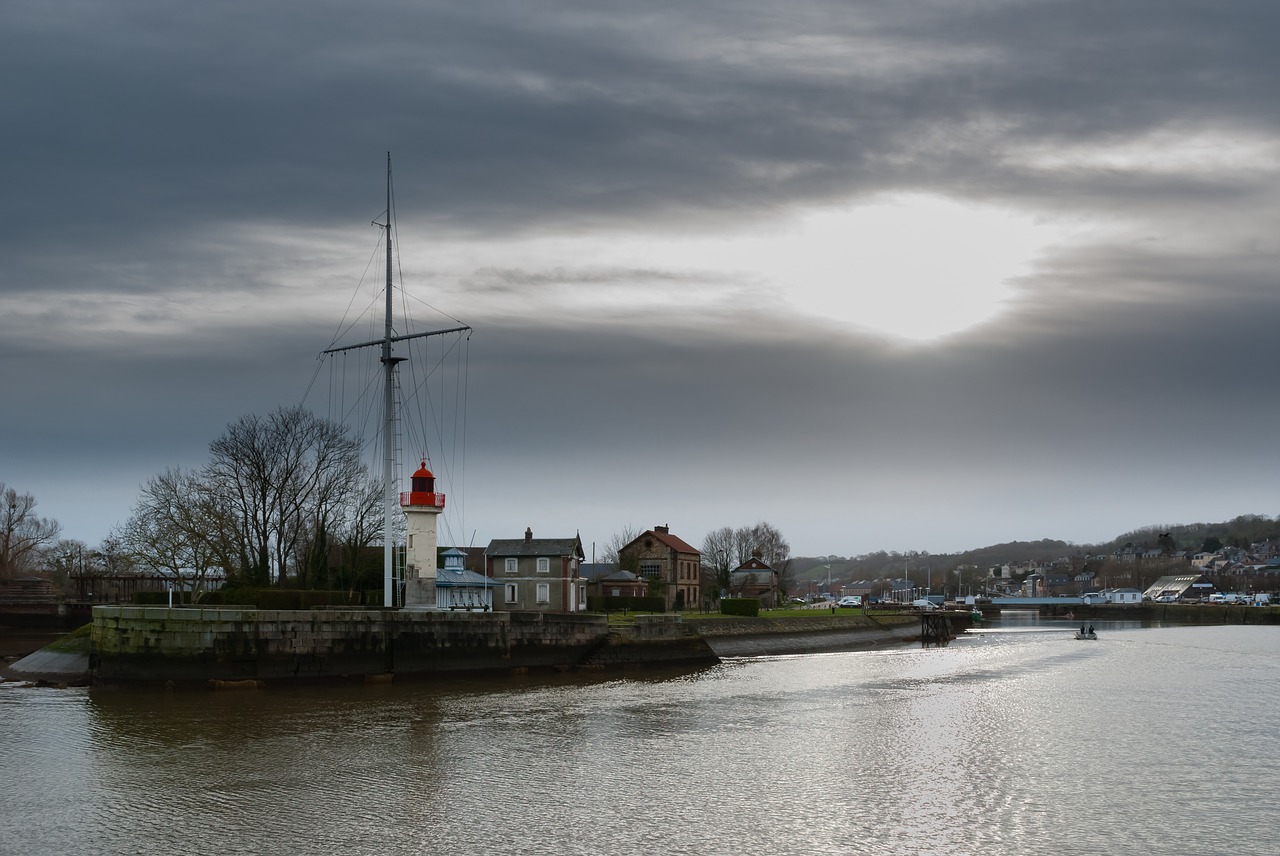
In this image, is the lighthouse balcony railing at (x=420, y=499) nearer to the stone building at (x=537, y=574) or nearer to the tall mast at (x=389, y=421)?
the tall mast at (x=389, y=421)

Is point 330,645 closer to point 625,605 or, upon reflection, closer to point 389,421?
point 389,421

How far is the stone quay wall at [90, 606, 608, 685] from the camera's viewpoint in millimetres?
38156

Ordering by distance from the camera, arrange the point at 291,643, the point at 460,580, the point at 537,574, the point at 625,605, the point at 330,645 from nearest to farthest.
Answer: the point at 291,643, the point at 330,645, the point at 460,580, the point at 537,574, the point at 625,605

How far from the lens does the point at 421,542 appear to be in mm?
49250

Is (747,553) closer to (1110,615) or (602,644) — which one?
(1110,615)

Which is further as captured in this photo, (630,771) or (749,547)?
(749,547)

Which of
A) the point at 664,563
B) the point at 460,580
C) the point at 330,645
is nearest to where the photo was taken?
the point at 330,645

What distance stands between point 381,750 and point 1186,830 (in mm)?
18767

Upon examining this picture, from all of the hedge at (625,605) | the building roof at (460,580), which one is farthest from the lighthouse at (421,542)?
the hedge at (625,605)

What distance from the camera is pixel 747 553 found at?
5950 inches

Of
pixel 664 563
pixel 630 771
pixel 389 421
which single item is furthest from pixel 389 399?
pixel 664 563

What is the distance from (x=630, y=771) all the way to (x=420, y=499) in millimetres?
24346

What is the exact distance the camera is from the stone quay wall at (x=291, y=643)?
125ft

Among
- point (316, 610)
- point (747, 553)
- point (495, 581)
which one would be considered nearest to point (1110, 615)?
point (747, 553)
